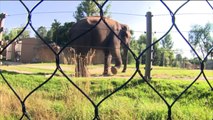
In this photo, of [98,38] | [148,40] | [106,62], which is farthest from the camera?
[98,38]

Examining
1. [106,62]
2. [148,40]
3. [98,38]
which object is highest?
[98,38]

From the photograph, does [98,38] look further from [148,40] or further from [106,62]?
[148,40]

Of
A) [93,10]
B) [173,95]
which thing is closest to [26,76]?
[173,95]

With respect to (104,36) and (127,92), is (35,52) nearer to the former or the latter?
(104,36)

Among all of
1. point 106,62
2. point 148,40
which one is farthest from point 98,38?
point 148,40

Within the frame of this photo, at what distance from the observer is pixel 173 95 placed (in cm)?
622

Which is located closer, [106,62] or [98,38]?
[106,62]

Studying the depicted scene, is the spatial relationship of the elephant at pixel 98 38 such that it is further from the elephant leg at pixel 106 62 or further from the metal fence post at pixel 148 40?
the metal fence post at pixel 148 40

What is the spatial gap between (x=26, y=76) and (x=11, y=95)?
290 centimetres

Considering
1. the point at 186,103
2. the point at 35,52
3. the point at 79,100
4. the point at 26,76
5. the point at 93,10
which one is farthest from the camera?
the point at 93,10

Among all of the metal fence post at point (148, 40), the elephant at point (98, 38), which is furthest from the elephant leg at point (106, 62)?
the metal fence post at point (148, 40)

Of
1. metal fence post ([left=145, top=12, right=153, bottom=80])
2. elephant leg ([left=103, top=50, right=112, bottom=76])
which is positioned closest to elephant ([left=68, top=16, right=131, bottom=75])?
elephant leg ([left=103, top=50, right=112, bottom=76])

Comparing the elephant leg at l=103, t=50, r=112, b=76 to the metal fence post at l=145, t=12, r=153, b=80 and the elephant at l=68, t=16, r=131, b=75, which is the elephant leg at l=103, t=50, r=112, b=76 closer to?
the elephant at l=68, t=16, r=131, b=75

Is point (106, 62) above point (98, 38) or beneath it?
beneath
